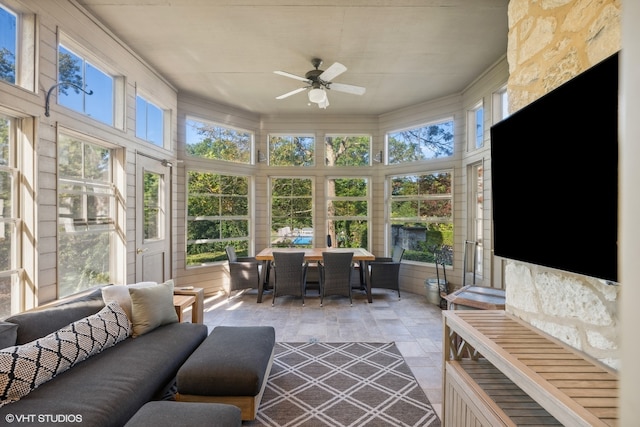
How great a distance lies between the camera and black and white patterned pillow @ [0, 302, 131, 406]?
5.24ft

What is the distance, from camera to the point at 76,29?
2.93m

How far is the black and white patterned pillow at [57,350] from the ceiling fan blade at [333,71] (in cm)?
301

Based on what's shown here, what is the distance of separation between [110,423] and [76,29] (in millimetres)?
3381

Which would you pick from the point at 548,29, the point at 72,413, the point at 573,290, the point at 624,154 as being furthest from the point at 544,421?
the point at 72,413

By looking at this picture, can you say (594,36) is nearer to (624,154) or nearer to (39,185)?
(624,154)

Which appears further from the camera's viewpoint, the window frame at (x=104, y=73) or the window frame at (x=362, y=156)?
the window frame at (x=362, y=156)

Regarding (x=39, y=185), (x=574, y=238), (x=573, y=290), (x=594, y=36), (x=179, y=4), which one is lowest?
(x=573, y=290)

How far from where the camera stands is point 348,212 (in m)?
6.15

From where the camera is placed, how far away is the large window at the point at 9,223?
237 centimetres

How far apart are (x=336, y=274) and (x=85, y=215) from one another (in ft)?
10.7

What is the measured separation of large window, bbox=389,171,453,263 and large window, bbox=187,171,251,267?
9.48 ft

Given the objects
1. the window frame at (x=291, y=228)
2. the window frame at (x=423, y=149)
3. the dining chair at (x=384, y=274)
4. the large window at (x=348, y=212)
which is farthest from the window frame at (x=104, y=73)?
the window frame at (x=423, y=149)

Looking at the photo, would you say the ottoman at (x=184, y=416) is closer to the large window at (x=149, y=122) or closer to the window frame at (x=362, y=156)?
the large window at (x=149, y=122)

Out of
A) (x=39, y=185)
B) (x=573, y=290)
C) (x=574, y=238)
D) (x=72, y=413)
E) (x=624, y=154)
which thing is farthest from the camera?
(x=39, y=185)
